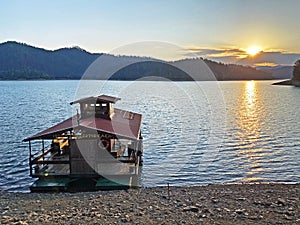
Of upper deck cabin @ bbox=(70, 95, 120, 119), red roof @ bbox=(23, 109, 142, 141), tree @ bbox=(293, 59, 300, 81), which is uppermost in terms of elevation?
tree @ bbox=(293, 59, 300, 81)

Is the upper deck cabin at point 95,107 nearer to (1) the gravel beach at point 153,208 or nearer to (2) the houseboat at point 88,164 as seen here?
(2) the houseboat at point 88,164

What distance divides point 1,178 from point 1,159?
186 inches

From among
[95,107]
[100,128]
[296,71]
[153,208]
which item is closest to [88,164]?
[100,128]

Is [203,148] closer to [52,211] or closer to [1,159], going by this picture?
[1,159]

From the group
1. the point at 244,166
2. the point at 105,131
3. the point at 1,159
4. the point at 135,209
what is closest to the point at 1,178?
the point at 1,159

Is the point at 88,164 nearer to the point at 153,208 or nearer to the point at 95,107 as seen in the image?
the point at 95,107

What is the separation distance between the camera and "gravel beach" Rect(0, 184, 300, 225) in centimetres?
1011

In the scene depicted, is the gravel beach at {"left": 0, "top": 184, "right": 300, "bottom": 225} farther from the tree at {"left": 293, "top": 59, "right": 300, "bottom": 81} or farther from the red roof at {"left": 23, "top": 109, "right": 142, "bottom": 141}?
the tree at {"left": 293, "top": 59, "right": 300, "bottom": 81}

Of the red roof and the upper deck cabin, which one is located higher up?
the upper deck cabin

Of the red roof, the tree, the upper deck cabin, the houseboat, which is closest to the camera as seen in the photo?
the houseboat

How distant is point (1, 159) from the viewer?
23.9 meters

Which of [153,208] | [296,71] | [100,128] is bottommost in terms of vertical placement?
[153,208]

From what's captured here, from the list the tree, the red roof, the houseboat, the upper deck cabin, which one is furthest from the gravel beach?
the tree

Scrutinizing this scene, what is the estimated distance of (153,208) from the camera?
1156 cm
